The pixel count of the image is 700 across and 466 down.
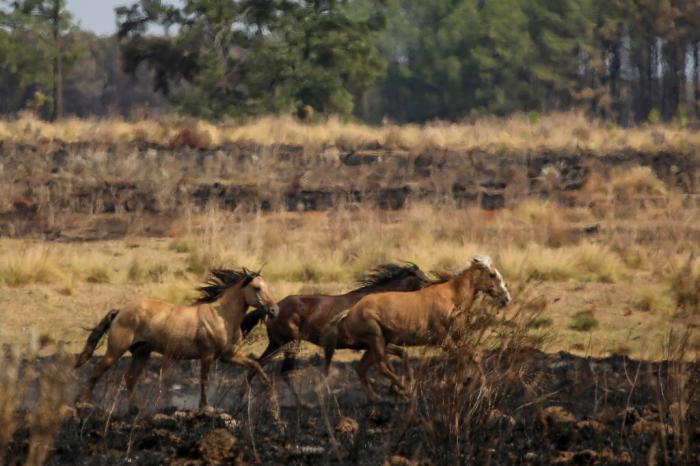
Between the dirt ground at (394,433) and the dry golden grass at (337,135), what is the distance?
2435cm

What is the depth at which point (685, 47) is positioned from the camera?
65.1 metres

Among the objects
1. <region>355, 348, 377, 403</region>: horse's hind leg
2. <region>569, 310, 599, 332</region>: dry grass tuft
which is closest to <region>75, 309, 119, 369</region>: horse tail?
Result: <region>355, 348, 377, 403</region>: horse's hind leg

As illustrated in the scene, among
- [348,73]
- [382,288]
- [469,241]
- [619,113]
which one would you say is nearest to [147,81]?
[619,113]

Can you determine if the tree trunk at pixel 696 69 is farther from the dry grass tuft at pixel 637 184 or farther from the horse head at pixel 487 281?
the horse head at pixel 487 281

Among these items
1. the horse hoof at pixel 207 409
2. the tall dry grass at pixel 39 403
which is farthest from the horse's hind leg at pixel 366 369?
the tall dry grass at pixel 39 403

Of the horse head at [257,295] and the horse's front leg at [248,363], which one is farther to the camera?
the horse head at [257,295]

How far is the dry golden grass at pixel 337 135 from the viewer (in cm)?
3666

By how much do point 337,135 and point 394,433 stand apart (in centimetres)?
2985

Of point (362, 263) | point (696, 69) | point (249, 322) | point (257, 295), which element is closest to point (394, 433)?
point (257, 295)

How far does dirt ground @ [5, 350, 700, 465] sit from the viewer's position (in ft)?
30.6

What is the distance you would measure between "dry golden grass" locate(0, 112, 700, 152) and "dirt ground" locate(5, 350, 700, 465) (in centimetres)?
2435

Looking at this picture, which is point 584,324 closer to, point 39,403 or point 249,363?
point 249,363

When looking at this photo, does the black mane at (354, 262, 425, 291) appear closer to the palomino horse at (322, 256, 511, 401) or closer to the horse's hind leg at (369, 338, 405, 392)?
the palomino horse at (322, 256, 511, 401)

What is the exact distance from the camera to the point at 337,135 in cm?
3866
